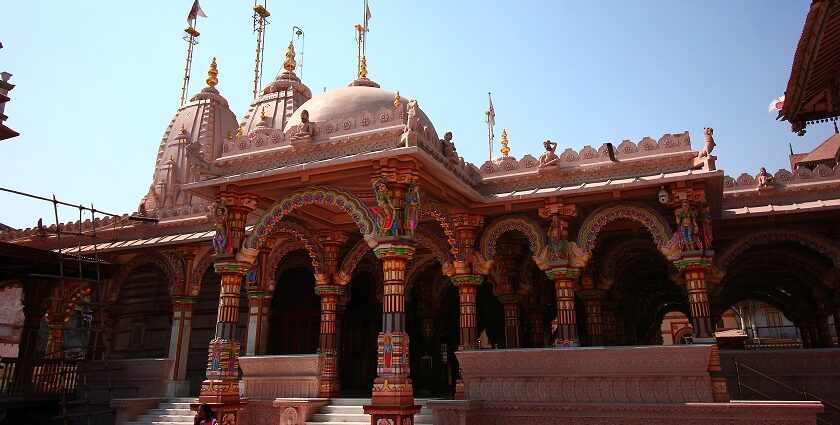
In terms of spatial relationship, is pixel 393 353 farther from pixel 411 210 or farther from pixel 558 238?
pixel 558 238

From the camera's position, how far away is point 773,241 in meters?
12.9

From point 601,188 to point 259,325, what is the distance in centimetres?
832

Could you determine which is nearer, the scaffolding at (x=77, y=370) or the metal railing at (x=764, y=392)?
the metal railing at (x=764, y=392)

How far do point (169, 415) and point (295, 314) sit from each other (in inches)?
167

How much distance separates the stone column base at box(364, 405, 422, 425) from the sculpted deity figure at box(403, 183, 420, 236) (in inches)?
105

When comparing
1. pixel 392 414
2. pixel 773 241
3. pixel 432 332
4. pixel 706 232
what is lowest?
pixel 392 414

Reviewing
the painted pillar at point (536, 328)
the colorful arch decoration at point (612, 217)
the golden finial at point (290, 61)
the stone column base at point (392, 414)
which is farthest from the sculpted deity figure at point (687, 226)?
the golden finial at point (290, 61)

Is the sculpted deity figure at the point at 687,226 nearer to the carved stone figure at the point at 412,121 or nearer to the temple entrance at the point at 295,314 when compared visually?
the carved stone figure at the point at 412,121

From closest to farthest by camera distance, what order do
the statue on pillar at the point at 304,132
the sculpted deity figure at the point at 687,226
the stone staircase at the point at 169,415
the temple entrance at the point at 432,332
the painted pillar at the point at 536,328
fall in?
the sculpted deity figure at the point at 687,226 → the statue on pillar at the point at 304,132 → the stone staircase at the point at 169,415 → the painted pillar at the point at 536,328 → the temple entrance at the point at 432,332

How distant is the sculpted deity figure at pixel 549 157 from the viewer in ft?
38.2

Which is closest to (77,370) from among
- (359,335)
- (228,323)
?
(228,323)

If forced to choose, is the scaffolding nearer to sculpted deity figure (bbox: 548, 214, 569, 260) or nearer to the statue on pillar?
the statue on pillar

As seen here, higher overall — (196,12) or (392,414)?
(196,12)

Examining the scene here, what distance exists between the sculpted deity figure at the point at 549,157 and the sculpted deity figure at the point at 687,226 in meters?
2.39
